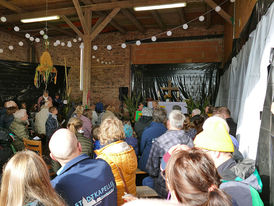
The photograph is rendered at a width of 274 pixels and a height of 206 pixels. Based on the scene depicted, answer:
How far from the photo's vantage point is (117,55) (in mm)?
10406

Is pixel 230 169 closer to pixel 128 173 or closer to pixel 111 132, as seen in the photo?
pixel 128 173

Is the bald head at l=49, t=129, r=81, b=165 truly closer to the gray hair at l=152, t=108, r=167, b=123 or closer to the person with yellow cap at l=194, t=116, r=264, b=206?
the person with yellow cap at l=194, t=116, r=264, b=206

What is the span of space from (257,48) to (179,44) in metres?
7.14

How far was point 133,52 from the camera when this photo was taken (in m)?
10.1

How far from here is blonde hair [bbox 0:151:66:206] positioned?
1.04 meters

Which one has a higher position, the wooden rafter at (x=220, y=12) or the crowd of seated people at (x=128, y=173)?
the wooden rafter at (x=220, y=12)

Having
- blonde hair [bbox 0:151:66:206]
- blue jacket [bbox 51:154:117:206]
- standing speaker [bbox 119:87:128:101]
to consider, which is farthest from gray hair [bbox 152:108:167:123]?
standing speaker [bbox 119:87:128:101]

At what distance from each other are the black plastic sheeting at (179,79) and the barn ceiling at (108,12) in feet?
5.60

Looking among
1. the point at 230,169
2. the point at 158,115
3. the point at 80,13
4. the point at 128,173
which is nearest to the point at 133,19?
the point at 80,13

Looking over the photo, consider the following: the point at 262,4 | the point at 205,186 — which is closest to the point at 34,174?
the point at 205,186

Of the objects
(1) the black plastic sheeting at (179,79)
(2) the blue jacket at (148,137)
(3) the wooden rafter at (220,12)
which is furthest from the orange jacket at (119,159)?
(1) the black plastic sheeting at (179,79)

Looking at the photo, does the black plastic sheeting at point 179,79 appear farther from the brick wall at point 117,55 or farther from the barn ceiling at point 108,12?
the barn ceiling at point 108,12

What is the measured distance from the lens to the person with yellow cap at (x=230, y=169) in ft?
3.90

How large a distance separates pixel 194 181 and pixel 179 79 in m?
8.56
